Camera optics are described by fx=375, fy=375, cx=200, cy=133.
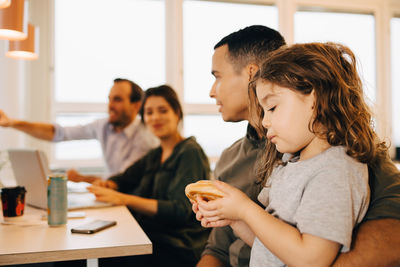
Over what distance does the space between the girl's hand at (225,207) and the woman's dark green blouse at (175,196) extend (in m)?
0.93

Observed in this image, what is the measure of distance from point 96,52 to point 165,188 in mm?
1957

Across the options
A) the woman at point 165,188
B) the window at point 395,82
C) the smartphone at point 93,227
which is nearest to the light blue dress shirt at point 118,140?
the woman at point 165,188

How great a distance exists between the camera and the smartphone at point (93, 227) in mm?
1280

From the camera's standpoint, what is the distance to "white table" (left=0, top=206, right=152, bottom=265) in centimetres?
109

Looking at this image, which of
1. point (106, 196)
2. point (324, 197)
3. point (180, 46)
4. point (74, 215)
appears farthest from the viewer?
point (180, 46)

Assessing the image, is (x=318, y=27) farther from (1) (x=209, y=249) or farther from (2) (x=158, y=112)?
(1) (x=209, y=249)

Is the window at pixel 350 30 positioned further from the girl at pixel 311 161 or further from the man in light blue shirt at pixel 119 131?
the girl at pixel 311 161

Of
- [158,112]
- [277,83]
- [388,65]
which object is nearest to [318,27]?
[388,65]

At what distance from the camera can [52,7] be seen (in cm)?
342

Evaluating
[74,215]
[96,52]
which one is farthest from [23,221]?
[96,52]

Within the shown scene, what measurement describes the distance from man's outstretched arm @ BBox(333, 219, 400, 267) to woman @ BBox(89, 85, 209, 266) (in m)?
1.13

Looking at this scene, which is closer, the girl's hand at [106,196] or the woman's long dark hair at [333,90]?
the woman's long dark hair at [333,90]

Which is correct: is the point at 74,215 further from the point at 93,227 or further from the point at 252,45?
the point at 252,45

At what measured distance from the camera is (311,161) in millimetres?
849
